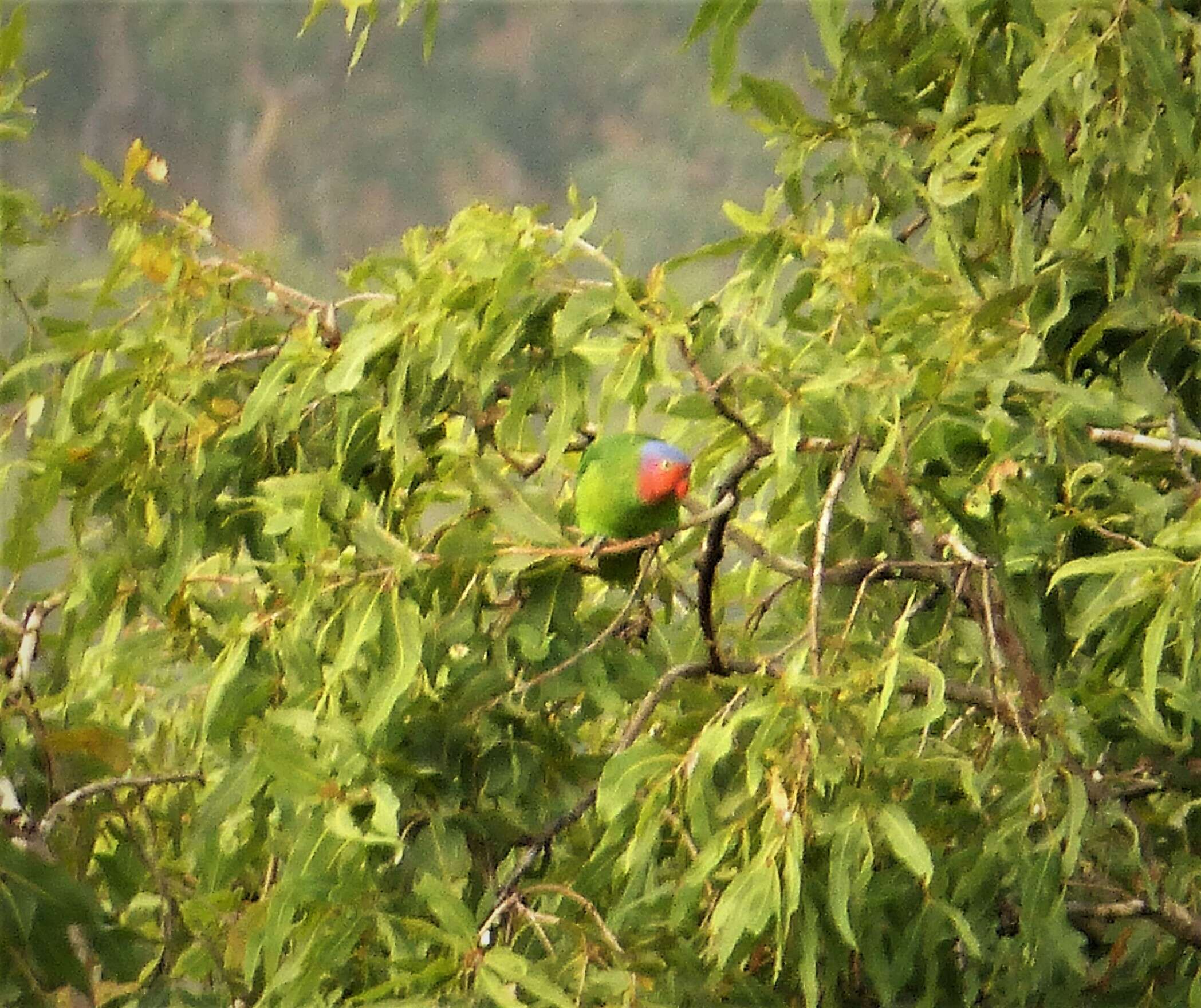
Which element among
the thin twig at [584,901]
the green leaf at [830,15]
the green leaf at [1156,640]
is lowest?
the thin twig at [584,901]

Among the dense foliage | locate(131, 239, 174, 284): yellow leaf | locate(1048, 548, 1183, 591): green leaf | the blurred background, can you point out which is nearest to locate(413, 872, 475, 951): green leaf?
the dense foliage

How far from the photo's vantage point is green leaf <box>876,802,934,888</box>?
0.68 meters

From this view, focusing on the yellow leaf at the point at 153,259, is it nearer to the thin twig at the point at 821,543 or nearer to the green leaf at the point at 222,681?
the green leaf at the point at 222,681

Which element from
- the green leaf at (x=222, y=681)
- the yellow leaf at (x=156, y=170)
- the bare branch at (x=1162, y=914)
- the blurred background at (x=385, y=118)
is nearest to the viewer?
the green leaf at (x=222, y=681)

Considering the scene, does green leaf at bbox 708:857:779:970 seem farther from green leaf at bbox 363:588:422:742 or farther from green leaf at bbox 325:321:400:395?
green leaf at bbox 325:321:400:395

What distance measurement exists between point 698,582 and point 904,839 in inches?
9.1

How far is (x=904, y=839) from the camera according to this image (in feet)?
2.29

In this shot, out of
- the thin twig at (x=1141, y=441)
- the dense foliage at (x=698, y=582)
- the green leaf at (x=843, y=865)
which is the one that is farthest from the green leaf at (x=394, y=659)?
the thin twig at (x=1141, y=441)

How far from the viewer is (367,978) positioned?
32.7 inches

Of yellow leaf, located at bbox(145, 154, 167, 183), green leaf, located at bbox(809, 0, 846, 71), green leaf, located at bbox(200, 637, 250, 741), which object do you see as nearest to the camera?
green leaf, located at bbox(809, 0, 846, 71)

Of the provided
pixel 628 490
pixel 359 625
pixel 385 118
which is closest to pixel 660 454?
pixel 628 490

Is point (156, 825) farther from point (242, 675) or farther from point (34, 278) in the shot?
point (34, 278)

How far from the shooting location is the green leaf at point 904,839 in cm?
68

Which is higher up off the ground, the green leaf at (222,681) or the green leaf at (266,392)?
the green leaf at (266,392)
